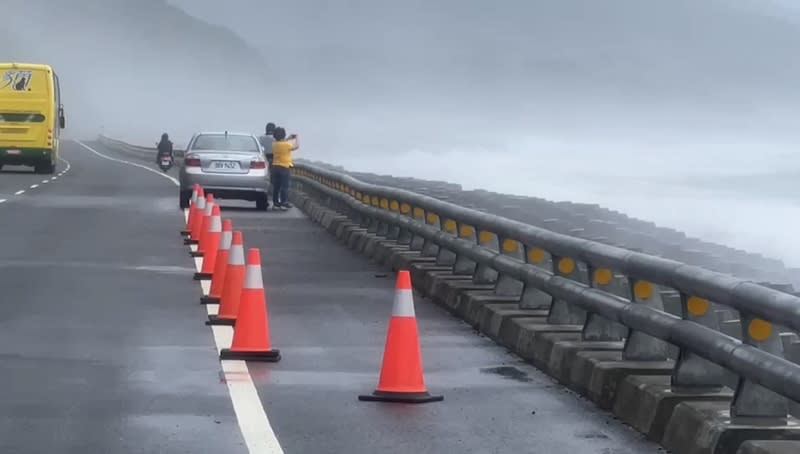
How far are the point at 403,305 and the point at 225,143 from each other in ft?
81.2

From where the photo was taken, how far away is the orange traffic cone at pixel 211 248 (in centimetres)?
1856

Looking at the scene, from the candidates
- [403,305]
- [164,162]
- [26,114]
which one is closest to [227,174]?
[26,114]

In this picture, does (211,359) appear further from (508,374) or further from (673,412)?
(673,412)

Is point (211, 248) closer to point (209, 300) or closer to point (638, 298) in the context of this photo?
point (209, 300)

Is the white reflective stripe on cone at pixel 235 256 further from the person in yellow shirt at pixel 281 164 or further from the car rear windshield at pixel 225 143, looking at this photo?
the car rear windshield at pixel 225 143

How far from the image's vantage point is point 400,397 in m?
10.2

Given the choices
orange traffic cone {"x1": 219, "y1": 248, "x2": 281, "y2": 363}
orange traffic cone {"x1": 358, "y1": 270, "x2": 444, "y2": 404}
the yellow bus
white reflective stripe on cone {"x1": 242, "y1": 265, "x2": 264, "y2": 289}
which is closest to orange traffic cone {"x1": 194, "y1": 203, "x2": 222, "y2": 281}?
white reflective stripe on cone {"x1": 242, "y1": 265, "x2": 264, "y2": 289}

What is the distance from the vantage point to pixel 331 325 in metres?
14.6

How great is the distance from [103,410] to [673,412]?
3.15 meters

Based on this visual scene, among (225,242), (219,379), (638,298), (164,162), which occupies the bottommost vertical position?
(164,162)

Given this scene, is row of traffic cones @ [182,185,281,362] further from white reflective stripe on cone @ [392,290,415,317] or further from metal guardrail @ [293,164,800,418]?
metal guardrail @ [293,164,800,418]

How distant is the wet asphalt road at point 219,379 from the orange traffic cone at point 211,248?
28 centimetres

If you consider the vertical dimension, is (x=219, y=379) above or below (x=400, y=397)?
below

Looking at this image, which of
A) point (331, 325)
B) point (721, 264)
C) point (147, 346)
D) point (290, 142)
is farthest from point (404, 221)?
point (290, 142)
